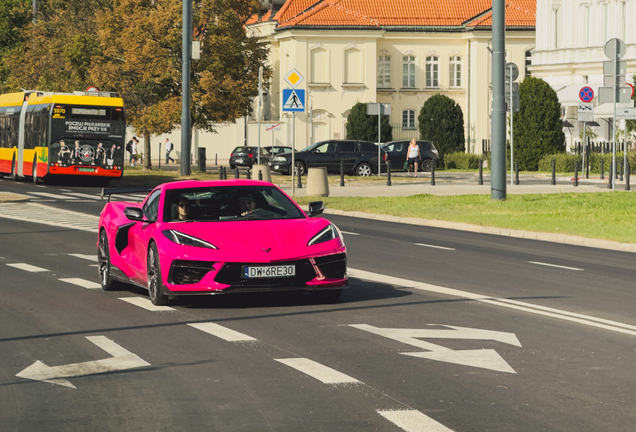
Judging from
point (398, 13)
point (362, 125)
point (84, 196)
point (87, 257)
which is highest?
point (398, 13)

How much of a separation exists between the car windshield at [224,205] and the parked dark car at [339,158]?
3783cm

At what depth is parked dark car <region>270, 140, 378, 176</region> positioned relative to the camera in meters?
50.4

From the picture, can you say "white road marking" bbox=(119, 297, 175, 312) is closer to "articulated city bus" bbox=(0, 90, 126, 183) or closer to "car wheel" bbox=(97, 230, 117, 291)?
"car wheel" bbox=(97, 230, 117, 291)

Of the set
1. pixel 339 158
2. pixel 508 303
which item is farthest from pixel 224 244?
pixel 339 158

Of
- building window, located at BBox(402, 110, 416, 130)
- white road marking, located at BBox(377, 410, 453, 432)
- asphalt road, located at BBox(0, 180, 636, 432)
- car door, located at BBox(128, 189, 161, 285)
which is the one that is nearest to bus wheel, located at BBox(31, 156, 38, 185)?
asphalt road, located at BBox(0, 180, 636, 432)

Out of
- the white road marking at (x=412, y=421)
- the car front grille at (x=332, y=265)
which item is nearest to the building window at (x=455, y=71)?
the car front grille at (x=332, y=265)

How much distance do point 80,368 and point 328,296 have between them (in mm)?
3927

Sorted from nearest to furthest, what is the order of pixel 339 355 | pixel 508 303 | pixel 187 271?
pixel 339 355 < pixel 187 271 < pixel 508 303

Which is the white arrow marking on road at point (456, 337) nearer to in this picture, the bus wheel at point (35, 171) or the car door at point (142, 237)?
the car door at point (142, 237)

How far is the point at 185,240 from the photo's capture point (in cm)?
1113

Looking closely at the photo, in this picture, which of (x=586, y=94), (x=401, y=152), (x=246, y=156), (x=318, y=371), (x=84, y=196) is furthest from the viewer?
(x=246, y=156)

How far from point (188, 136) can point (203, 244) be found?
111 ft

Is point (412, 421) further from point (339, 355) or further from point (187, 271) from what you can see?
point (187, 271)

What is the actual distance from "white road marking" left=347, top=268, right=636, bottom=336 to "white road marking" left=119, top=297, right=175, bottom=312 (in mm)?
2948
